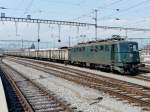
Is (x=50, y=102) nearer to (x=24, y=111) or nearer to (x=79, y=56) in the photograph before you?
(x=24, y=111)

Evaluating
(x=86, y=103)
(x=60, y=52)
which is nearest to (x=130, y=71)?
(x=86, y=103)

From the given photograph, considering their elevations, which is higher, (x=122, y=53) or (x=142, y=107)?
(x=122, y=53)

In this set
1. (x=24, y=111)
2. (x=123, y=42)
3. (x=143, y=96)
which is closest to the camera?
(x=24, y=111)

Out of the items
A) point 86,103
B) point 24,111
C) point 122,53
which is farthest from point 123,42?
point 24,111

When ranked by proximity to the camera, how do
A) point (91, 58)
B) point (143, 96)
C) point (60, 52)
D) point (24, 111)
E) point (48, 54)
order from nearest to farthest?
point (24, 111), point (143, 96), point (91, 58), point (60, 52), point (48, 54)

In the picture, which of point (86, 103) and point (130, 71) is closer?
point (86, 103)

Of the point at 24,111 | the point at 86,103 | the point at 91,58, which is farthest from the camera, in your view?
the point at 91,58

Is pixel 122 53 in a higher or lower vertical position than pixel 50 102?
higher

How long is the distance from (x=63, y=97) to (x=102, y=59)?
1512 centimetres

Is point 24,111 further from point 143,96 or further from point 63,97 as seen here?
point 143,96

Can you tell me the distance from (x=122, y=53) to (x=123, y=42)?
0.90 meters

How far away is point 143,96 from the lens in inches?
612

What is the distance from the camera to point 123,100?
14.7 meters

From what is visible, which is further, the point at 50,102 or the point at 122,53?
the point at 122,53
